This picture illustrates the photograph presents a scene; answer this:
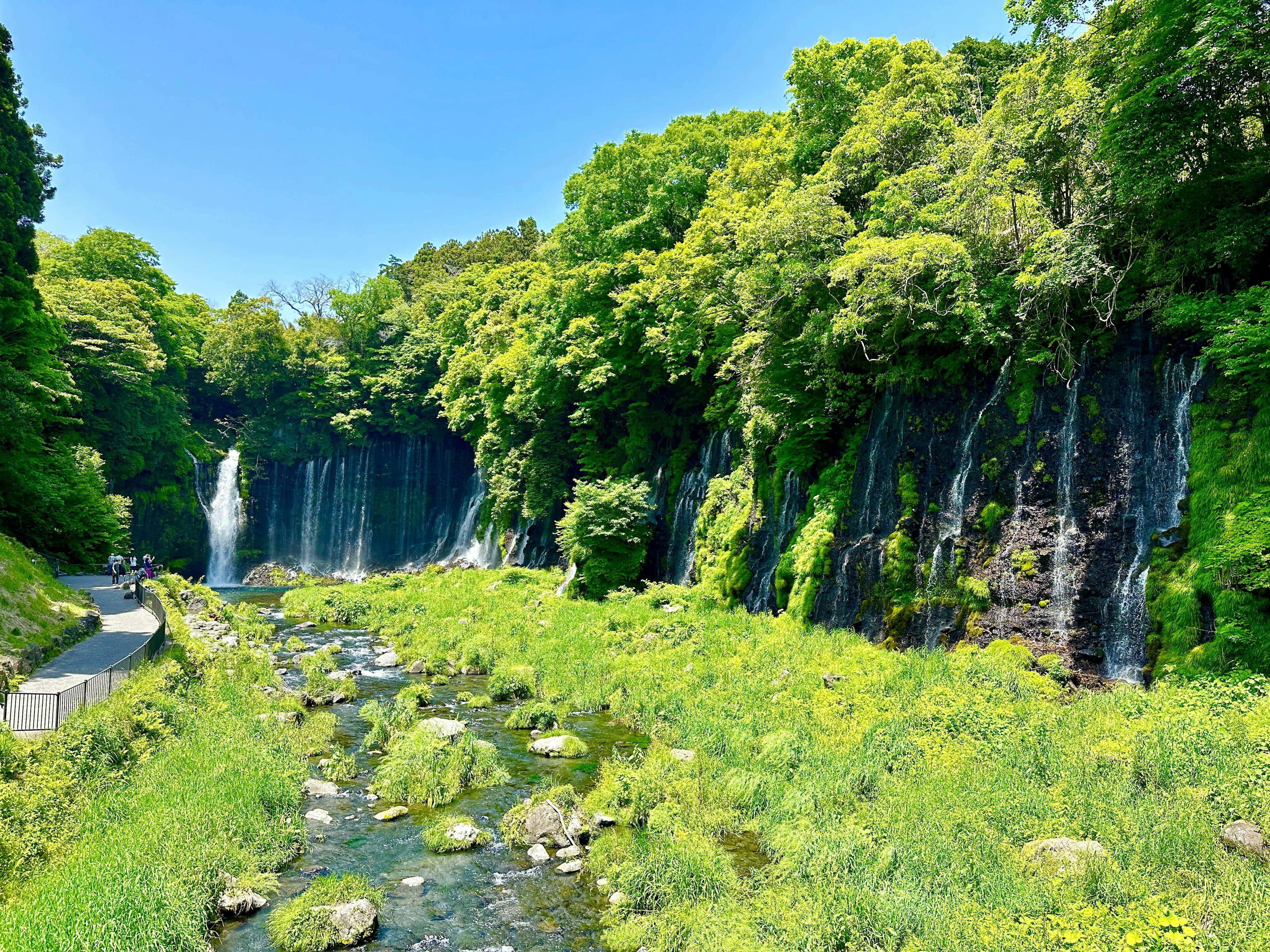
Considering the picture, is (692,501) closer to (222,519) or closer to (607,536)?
(607,536)

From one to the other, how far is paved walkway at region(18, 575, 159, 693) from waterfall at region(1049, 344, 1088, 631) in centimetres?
1886

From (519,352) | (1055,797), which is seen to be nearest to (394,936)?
(1055,797)

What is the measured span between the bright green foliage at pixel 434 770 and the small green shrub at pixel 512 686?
4.54 m

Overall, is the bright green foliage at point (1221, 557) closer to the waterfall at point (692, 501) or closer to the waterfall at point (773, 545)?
the waterfall at point (773, 545)

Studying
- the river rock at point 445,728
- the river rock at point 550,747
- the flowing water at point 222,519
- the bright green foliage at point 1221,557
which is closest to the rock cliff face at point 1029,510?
the bright green foliage at point 1221,557

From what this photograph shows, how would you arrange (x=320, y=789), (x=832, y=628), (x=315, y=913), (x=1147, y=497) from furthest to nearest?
(x=832, y=628), (x=1147, y=497), (x=320, y=789), (x=315, y=913)

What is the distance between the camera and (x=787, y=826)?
367 inches

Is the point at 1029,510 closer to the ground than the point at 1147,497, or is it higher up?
closer to the ground

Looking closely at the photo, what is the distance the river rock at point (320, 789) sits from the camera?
11484mm

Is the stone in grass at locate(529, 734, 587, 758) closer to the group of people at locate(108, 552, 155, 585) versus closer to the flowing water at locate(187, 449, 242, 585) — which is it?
the group of people at locate(108, 552, 155, 585)

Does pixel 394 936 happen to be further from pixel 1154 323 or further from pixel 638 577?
pixel 638 577

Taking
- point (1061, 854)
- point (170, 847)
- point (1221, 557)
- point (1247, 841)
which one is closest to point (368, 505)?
point (170, 847)

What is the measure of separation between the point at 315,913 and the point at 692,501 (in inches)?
917

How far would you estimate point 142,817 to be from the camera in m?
8.89
